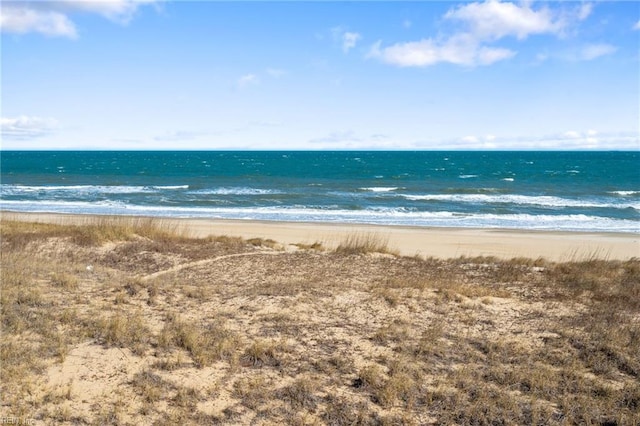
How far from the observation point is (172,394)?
639 cm

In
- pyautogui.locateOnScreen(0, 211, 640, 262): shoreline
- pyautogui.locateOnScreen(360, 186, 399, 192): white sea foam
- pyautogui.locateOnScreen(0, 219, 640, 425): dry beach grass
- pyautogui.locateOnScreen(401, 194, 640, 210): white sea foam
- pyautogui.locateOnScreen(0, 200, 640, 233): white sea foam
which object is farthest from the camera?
pyautogui.locateOnScreen(360, 186, 399, 192): white sea foam

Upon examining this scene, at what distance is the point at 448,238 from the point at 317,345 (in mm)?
15680

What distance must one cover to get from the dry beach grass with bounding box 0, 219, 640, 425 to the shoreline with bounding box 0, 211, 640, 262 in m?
6.79

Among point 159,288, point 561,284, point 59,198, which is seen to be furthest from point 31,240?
point 59,198

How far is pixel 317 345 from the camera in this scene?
783 cm

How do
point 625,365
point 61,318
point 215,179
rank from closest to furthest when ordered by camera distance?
point 625,365 < point 61,318 < point 215,179

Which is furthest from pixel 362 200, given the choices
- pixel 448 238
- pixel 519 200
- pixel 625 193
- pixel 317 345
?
pixel 317 345

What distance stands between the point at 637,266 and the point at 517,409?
345 inches

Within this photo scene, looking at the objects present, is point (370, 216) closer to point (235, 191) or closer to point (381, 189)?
point (381, 189)

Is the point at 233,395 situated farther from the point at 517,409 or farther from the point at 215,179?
the point at 215,179

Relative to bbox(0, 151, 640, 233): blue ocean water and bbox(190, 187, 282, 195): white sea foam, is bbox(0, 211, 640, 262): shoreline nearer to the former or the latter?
bbox(0, 151, 640, 233): blue ocean water

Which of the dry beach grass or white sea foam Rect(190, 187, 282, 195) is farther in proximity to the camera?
white sea foam Rect(190, 187, 282, 195)

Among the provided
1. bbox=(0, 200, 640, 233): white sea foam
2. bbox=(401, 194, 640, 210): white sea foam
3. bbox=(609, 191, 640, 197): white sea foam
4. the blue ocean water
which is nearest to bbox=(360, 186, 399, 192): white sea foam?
the blue ocean water

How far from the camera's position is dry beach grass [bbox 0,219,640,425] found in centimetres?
619
